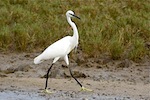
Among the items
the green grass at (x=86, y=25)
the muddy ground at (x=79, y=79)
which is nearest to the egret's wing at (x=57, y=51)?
the muddy ground at (x=79, y=79)

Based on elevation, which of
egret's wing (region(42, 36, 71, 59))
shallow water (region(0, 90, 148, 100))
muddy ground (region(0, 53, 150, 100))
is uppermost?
egret's wing (region(42, 36, 71, 59))

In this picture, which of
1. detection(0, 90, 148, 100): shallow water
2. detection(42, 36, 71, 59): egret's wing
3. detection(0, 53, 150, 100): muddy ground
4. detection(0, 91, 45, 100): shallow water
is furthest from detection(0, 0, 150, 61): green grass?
detection(0, 91, 45, 100): shallow water

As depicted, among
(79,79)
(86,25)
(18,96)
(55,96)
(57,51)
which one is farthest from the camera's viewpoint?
(86,25)

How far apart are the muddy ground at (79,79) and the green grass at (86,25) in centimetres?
31

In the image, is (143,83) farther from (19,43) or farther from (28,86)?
(19,43)

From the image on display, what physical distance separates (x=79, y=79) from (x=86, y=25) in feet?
12.8

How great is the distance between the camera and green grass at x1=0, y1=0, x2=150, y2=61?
11383mm

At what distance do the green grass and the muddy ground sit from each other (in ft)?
1.02

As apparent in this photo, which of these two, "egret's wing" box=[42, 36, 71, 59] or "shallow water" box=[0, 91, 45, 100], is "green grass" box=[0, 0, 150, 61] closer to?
"egret's wing" box=[42, 36, 71, 59]

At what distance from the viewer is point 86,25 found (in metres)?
13.7

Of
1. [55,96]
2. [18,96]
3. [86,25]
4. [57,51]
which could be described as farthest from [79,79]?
[86,25]

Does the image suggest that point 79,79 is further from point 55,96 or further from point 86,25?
point 86,25

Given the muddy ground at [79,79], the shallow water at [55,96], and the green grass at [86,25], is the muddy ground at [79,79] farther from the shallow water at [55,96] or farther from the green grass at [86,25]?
the green grass at [86,25]

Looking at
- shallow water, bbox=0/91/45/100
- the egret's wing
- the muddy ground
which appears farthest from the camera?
the egret's wing
